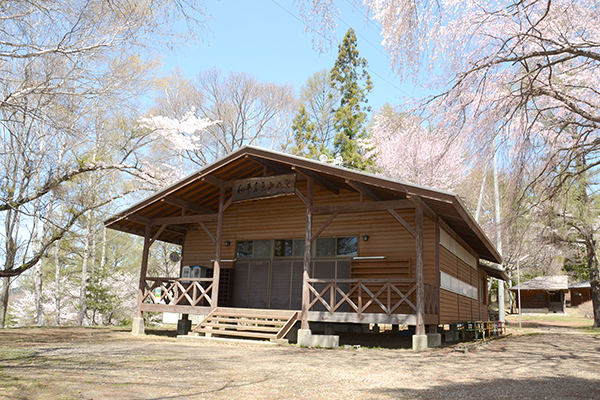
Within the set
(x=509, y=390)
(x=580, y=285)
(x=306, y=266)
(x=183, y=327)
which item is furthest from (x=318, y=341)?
(x=580, y=285)

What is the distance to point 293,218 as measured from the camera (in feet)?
46.4

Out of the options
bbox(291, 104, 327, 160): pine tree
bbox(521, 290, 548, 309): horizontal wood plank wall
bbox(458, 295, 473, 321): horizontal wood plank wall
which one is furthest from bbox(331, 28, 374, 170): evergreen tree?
bbox(521, 290, 548, 309): horizontal wood plank wall

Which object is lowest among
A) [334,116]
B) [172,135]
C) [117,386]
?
[117,386]

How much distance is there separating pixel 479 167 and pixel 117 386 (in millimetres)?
6218

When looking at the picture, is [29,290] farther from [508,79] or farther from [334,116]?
[508,79]

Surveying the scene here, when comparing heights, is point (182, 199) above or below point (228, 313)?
above

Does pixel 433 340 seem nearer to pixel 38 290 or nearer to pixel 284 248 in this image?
pixel 284 248

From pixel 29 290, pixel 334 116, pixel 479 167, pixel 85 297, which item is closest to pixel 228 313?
pixel 479 167

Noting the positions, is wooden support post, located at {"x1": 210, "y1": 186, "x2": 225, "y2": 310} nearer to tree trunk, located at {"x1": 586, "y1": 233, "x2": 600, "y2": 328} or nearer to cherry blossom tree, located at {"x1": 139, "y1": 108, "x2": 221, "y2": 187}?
cherry blossom tree, located at {"x1": 139, "y1": 108, "x2": 221, "y2": 187}

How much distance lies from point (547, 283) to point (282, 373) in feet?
123

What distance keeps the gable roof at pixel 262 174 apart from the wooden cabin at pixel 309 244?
0.04m

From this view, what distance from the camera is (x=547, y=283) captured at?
124ft

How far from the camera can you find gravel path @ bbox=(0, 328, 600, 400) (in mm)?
5195

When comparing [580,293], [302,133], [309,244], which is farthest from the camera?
[580,293]
